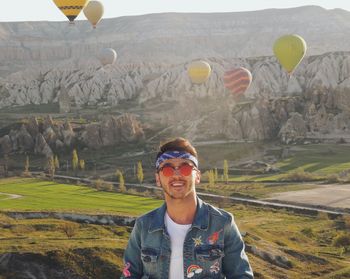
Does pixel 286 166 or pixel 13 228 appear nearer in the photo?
pixel 13 228

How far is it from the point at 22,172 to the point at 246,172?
1493 inches

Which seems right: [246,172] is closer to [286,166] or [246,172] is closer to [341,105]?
[286,166]

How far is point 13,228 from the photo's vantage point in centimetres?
3853

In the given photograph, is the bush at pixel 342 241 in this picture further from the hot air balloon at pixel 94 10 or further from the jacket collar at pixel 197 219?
the hot air balloon at pixel 94 10

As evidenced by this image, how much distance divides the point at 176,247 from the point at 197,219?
394 millimetres

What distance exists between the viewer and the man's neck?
22.7ft

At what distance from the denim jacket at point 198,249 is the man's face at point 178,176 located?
0.27 m

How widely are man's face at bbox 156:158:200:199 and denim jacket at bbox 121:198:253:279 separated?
0.27 metres

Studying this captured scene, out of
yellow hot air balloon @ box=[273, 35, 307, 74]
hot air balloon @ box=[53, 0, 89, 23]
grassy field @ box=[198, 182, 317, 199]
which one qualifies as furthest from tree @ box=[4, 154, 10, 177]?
yellow hot air balloon @ box=[273, 35, 307, 74]

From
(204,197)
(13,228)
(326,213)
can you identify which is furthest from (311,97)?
(13,228)

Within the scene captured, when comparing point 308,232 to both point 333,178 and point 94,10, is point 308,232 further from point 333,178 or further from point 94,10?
point 94,10

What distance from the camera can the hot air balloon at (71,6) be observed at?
6906 centimetres

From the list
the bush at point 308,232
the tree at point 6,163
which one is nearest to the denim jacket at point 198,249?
the bush at point 308,232

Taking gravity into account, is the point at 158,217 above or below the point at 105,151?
above
